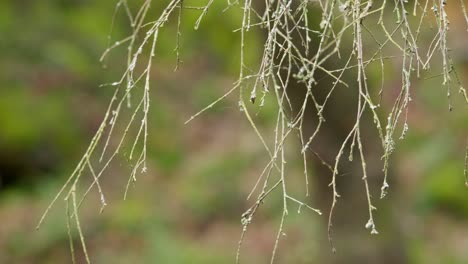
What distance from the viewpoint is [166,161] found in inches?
393

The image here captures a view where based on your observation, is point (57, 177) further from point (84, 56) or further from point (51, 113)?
point (84, 56)

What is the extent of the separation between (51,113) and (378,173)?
4956mm

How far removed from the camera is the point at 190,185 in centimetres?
938

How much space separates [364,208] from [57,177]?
13.9ft

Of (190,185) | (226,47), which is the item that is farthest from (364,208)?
(226,47)

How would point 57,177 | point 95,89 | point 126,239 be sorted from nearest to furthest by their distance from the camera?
point 126,239, point 57,177, point 95,89

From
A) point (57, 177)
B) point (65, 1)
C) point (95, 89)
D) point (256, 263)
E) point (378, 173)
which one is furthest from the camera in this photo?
point (65, 1)

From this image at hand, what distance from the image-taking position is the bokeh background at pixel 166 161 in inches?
321

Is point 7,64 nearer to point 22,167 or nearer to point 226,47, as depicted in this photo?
point 22,167

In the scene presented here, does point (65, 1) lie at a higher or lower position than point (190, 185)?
higher

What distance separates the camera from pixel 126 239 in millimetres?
8430

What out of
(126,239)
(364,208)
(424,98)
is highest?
(364,208)

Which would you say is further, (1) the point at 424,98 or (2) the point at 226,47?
(2) the point at 226,47

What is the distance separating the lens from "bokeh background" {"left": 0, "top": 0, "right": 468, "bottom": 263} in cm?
816
